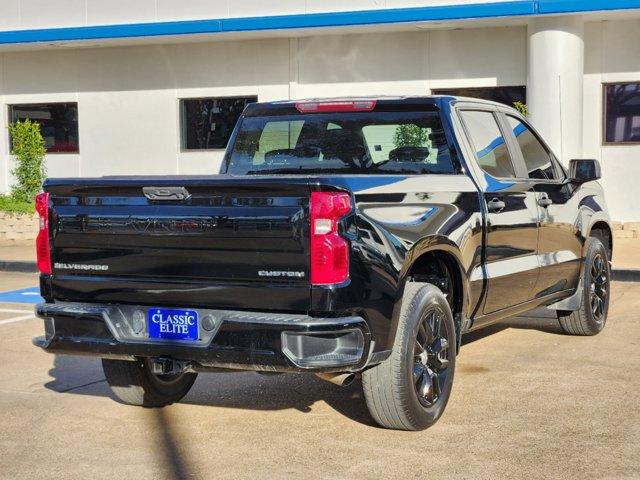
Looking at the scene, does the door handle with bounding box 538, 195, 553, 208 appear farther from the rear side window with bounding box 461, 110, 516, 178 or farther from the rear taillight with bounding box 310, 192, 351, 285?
the rear taillight with bounding box 310, 192, 351, 285

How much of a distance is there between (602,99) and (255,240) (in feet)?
47.6

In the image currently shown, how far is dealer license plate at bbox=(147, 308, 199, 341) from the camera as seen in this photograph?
18.4ft

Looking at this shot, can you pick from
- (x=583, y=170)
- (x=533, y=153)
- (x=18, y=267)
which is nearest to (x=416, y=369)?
(x=533, y=153)

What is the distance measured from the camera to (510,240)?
7207mm

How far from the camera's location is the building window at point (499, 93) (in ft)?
62.6

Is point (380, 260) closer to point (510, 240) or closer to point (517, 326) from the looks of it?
point (510, 240)

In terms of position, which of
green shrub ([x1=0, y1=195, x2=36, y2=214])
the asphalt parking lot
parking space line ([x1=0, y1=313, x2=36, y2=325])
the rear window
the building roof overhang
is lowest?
the asphalt parking lot

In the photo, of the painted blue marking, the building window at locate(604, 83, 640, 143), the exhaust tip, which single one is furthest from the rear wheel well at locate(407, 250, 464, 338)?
the building window at locate(604, 83, 640, 143)

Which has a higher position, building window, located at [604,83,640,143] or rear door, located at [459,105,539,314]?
building window, located at [604,83,640,143]

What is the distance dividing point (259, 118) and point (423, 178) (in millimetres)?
1695

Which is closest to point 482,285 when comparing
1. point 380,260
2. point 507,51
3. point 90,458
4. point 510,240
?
point 510,240

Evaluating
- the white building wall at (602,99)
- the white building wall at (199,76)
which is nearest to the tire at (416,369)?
the white building wall at (602,99)

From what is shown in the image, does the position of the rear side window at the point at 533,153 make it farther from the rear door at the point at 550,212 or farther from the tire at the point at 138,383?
the tire at the point at 138,383

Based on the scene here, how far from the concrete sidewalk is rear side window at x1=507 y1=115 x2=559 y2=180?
199 inches
